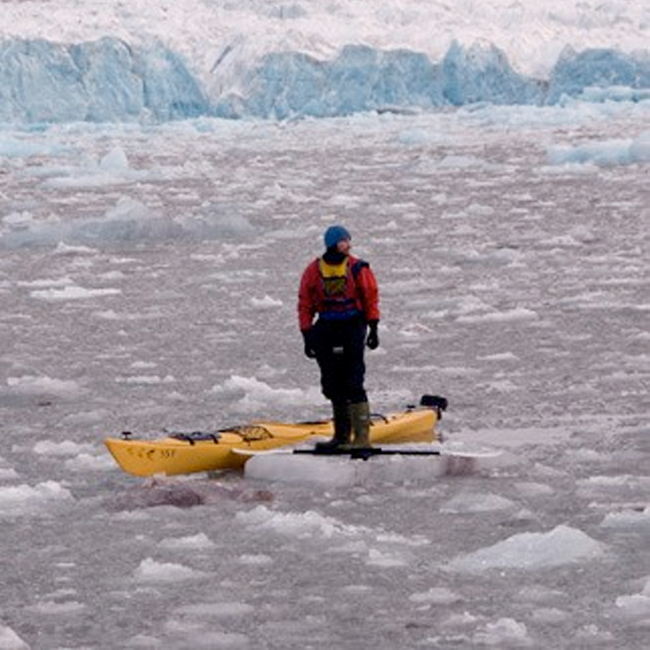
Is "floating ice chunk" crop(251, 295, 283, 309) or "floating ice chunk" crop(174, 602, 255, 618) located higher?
"floating ice chunk" crop(251, 295, 283, 309)

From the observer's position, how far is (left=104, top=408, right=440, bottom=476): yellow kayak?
7.87 m

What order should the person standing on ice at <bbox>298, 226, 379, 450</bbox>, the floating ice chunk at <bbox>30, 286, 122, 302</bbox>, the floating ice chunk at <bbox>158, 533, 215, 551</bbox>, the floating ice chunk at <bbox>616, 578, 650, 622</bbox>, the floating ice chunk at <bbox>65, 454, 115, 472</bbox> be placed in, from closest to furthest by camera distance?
the floating ice chunk at <bbox>616, 578, 650, 622</bbox>, the floating ice chunk at <bbox>158, 533, 215, 551</bbox>, the person standing on ice at <bbox>298, 226, 379, 450</bbox>, the floating ice chunk at <bbox>65, 454, 115, 472</bbox>, the floating ice chunk at <bbox>30, 286, 122, 302</bbox>

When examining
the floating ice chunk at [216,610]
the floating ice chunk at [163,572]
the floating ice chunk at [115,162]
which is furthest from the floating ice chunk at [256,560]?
the floating ice chunk at [115,162]

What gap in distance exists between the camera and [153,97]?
57906 mm

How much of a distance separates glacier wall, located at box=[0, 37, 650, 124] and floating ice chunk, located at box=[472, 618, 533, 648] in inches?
2001

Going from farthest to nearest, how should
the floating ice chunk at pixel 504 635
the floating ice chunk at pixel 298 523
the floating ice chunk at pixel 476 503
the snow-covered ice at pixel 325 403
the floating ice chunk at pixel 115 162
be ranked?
the floating ice chunk at pixel 115 162 → the floating ice chunk at pixel 476 503 → the floating ice chunk at pixel 298 523 → the snow-covered ice at pixel 325 403 → the floating ice chunk at pixel 504 635

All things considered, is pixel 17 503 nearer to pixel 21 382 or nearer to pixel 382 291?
pixel 21 382

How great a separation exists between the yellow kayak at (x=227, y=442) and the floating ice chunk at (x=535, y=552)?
199cm

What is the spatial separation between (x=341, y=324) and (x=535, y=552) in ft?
6.11

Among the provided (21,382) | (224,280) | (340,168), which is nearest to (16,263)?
(224,280)

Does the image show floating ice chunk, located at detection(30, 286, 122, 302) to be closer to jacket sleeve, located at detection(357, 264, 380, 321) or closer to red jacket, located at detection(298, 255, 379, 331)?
red jacket, located at detection(298, 255, 379, 331)

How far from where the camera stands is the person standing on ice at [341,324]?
7.74 m

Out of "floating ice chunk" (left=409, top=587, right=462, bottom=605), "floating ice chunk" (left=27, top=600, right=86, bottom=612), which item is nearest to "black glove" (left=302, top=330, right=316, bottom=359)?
"floating ice chunk" (left=409, top=587, right=462, bottom=605)

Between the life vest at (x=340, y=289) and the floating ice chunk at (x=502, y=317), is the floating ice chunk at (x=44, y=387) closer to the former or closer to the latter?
the life vest at (x=340, y=289)
